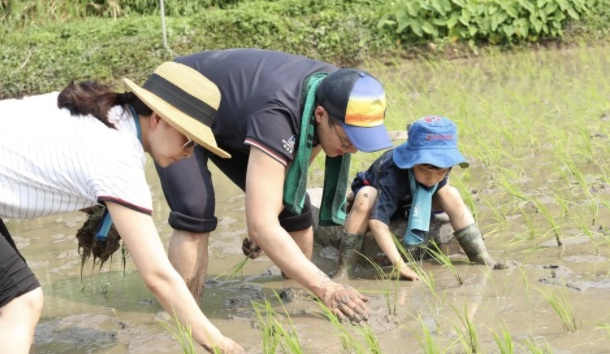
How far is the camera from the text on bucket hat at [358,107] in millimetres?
3314

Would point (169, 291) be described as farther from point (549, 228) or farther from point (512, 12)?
point (512, 12)

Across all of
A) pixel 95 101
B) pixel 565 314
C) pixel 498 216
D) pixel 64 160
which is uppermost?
pixel 95 101

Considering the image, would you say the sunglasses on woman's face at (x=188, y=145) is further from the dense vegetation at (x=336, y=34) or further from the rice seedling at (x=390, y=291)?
the dense vegetation at (x=336, y=34)

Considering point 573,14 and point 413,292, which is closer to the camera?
point 413,292

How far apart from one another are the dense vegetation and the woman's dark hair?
632 cm

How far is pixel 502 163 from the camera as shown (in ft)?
17.8

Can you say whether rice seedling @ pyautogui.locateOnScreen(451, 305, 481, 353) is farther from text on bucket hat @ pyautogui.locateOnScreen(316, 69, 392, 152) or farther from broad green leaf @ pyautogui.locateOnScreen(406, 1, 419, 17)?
broad green leaf @ pyautogui.locateOnScreen(406, 1, 419, 17)

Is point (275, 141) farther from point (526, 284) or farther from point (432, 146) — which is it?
point (526, 284)

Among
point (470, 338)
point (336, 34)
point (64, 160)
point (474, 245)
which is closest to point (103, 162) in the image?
point (64, 160)

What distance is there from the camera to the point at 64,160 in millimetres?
2736

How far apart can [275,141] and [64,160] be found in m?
0.84

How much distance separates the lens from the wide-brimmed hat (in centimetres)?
273

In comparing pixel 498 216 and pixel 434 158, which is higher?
pixel 434 158

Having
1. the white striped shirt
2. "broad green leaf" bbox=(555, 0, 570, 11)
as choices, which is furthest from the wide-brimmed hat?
"broad green leaf" bbox=(555, 0, 570, 11)
